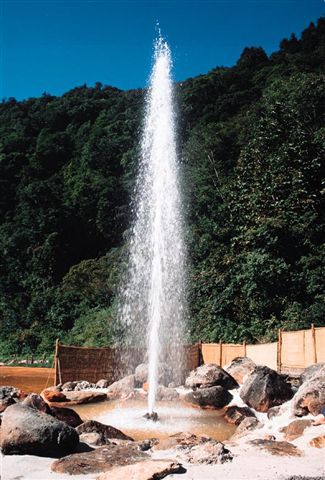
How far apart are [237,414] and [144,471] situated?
5.98m

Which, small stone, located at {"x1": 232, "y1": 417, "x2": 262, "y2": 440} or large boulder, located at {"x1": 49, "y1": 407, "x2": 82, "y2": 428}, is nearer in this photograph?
large boulder, located at {"x1": 49, "y1": 407, "x2": 82, "y2": 428}

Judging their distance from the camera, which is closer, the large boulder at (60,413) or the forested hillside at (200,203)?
the large boulder at (60,413)

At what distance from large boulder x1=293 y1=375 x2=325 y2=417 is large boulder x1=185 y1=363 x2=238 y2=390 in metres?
4.05

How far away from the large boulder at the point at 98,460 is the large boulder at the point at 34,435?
0.37 meters

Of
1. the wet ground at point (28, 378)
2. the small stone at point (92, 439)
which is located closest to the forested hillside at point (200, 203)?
the wet ground at point (28, 378)

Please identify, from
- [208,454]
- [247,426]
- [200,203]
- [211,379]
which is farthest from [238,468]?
[200,203]

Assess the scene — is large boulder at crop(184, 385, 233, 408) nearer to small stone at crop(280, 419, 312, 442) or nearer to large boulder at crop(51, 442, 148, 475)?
small stone at crop(280, 419, 312, 442)

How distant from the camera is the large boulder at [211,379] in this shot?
1292 centimetres

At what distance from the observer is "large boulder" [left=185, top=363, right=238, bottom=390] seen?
12.9 meters

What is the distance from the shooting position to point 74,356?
589 inches

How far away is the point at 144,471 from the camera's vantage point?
4.79 metres

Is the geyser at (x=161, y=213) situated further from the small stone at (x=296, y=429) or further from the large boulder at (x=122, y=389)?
the small stone at (x=296, y=429)

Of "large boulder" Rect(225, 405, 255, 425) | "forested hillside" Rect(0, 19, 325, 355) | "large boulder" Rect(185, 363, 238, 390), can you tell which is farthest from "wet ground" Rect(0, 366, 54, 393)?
"large boulder" Rect(225, 405, 255, 425)

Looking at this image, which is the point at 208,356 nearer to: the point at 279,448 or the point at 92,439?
the point at 92,439
